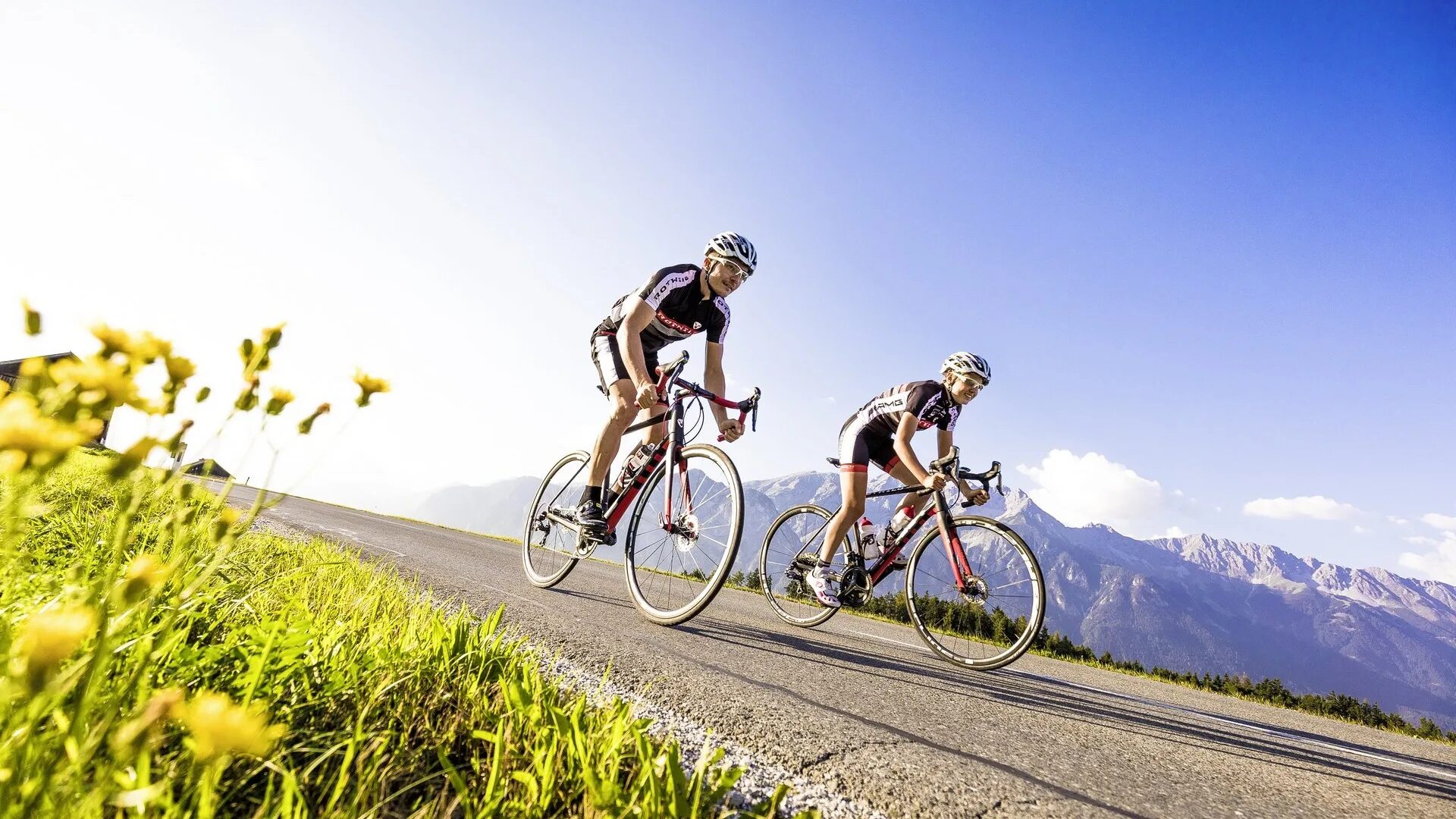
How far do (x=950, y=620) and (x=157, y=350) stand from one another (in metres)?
5.57

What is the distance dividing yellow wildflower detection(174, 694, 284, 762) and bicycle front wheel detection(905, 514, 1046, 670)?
4.60m

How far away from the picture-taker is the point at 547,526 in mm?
5770

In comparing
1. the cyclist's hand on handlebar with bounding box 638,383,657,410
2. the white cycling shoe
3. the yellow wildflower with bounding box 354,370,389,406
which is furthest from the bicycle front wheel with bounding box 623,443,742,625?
the yellow wildflower with bounding box 354,370,389,406

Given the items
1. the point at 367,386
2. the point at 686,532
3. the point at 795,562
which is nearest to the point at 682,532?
the point at 686,532

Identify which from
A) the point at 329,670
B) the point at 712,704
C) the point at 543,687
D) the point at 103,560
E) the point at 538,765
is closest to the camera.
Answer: the point at 538,765

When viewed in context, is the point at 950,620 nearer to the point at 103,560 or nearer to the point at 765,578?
the point at 765,578

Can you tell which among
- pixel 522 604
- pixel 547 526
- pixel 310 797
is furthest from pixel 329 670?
pixel 547 526

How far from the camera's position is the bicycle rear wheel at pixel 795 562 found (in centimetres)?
606

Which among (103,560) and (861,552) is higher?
(861,552)

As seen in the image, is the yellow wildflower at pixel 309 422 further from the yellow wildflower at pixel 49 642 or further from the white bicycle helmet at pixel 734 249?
the white bicycle helmet at pixel 734 249

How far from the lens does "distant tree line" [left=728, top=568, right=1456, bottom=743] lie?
Result: 17.4 ft

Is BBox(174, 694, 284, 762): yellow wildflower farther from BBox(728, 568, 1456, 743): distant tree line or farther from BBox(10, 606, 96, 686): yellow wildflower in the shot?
BBox(728, 568, 1456, 743): distant tree line

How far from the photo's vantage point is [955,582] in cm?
514

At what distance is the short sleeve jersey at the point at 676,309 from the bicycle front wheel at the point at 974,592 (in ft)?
7.98
